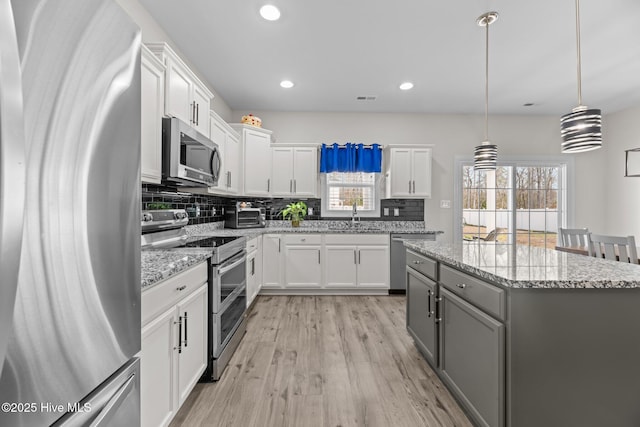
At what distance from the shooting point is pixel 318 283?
4230mm

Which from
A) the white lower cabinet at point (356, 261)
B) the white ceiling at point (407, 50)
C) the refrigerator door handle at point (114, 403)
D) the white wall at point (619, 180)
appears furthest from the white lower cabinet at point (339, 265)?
the white wall at point (619, 180)

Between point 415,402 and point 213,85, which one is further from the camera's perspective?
point 213,85

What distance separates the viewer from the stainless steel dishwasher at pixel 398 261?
429 cm

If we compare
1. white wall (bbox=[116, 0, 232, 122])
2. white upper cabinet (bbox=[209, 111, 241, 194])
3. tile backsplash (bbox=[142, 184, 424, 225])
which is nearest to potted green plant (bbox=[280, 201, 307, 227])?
tile backsplash (bbox=[142, 184, 424, 225])

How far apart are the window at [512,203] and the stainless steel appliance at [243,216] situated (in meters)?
3.14

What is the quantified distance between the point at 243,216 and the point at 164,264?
111 inches

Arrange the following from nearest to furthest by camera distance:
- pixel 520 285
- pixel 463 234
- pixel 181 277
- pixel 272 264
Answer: pixel 520 285
pixel 181 277
pixel 272 264
pixel 463 234

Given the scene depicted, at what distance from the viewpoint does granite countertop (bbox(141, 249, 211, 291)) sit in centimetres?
129

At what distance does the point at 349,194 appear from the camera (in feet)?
16.3

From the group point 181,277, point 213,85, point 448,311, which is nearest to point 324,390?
point 448,311

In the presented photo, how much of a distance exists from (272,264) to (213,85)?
2.42 metres

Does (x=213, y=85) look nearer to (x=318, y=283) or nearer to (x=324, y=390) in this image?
(x=318, y=283)

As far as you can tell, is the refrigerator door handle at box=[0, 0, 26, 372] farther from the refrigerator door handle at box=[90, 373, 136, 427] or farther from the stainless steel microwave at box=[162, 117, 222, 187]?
the stainless steel microwave at box=[162, 117, 222, 187]

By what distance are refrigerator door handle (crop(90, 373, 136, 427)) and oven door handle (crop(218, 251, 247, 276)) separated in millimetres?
1295
